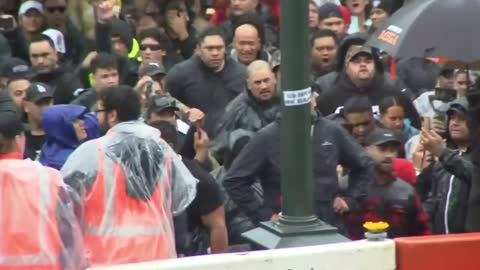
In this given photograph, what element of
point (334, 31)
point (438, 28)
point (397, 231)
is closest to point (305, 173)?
point (397, 231)

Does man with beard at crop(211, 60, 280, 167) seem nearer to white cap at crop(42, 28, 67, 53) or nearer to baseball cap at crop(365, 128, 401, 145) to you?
baseball cap at crop(365, 128, 401, 145)

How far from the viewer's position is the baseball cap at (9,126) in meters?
7.15

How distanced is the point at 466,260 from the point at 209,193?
1.83m

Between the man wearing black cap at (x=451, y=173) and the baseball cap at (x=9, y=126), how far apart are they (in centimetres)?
286

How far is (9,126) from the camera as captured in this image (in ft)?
23.5

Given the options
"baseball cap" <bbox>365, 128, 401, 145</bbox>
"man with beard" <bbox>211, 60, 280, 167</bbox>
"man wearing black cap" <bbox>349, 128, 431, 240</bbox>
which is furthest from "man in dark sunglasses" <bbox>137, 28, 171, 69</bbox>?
"man wearing black cap" <bbox>349, 128, 431, 240</bbox>

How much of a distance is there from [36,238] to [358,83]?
5.77 meters

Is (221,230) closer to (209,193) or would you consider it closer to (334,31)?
(209,193)

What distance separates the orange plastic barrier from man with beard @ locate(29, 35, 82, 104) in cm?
574

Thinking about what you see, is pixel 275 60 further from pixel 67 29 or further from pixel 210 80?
pixel 67 29

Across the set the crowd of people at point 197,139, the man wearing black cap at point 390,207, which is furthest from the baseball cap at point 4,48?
the man wearing black cap at point 390,207

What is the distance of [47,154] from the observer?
375 inches

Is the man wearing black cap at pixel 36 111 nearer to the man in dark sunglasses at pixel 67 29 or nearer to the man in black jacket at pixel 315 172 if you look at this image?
the man in black jacket at pixel 315 172

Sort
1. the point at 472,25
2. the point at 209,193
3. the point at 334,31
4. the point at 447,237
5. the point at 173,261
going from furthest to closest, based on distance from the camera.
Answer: the point at 334,31 < the point at 472,25 < the point at 209,193 < the point at 447,237 < the point at 173,261
